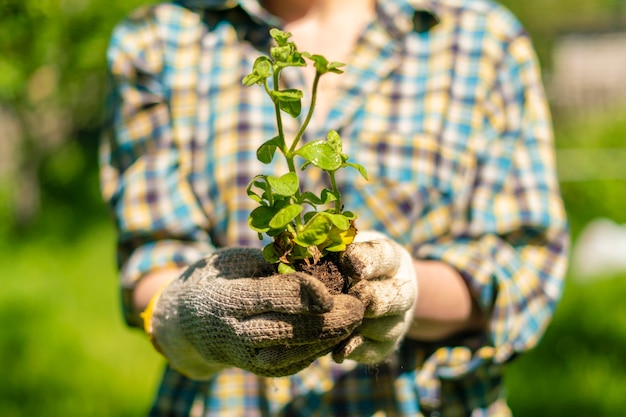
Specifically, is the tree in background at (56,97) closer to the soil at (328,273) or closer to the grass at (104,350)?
the grass at (104,350)

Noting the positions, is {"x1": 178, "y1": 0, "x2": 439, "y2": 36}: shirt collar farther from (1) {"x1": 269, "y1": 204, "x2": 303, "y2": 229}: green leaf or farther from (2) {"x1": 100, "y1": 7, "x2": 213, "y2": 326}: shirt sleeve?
(1) {"x1": 269, "y1": 204, "x2": 303, "y2": 229}: green leaf

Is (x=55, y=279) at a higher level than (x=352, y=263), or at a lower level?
lower

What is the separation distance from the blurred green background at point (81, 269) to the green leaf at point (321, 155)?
64.0 inches

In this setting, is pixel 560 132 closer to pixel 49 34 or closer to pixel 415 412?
pixel 49 34

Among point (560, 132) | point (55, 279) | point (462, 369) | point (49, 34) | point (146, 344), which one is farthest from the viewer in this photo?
point (560, 132)

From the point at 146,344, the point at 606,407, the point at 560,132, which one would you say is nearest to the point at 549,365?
the point at 606,407

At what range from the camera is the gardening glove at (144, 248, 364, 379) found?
4.55ft

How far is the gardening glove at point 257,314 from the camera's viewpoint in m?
1.39

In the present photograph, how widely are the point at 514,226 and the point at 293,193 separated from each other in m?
0.90

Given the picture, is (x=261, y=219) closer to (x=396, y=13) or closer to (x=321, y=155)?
(x=321, y=155)

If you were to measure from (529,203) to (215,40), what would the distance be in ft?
3.04

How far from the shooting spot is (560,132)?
1110cm

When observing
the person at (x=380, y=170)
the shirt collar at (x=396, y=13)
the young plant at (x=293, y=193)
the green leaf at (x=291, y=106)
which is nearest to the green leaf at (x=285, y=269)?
the young plant at (x=293, y=193)

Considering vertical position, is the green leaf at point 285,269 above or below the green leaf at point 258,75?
below
